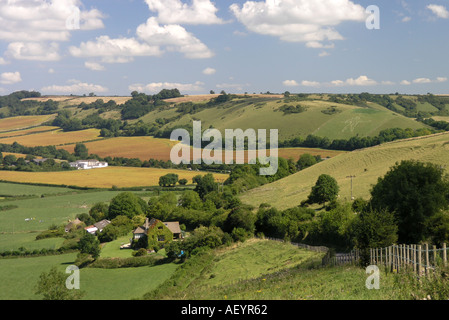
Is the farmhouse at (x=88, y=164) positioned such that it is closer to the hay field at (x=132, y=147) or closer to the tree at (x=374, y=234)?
the hay field at (x=132, y=147)

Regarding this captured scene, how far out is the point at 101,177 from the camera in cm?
11575

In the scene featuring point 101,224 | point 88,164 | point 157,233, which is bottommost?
point 101,224

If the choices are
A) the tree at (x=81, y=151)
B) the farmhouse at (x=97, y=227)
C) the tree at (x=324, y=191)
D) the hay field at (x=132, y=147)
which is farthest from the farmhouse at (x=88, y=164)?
the tree at (x=324, y=191)

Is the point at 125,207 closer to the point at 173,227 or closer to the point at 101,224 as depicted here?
the point at 101,224

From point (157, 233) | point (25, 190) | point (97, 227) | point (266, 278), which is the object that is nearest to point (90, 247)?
point (157, 233)

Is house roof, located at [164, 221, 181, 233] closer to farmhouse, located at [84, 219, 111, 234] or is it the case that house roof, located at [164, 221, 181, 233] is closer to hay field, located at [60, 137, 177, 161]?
farmhouse, located at [84, 219, 111, 234]

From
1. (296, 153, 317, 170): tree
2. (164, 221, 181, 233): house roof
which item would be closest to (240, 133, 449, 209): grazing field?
(164, 221, 181, 233): house roof

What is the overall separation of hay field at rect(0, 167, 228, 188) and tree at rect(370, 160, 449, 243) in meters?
72.7

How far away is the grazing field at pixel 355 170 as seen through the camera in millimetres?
60344

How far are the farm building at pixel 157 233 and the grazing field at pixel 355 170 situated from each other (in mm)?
12237

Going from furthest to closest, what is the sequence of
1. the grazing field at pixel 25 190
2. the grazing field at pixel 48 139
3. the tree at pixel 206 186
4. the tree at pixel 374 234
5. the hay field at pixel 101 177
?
1. the grazing field at pixel 48 139
2. the hay field at pixel 101 177
3. the grazing field at pixel 25 190
4. the tree at pixel 206 186
5. the tree at pixel 374 234

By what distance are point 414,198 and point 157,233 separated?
33.0m
